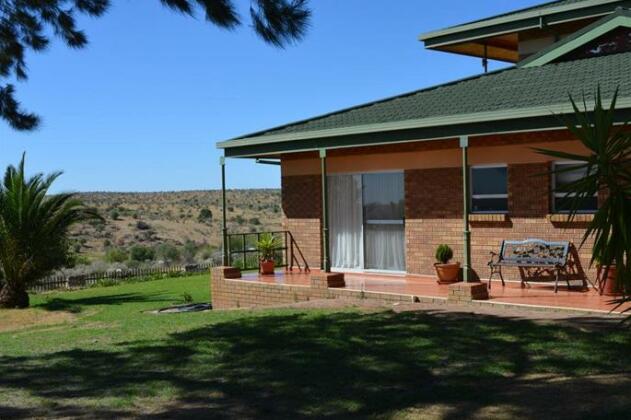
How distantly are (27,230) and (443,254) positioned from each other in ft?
39.1

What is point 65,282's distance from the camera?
2834 centimetres

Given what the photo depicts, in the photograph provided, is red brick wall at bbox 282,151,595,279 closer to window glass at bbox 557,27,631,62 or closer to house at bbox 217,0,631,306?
house at bbox 217,0,631,306

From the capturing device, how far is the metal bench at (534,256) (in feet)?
43.4

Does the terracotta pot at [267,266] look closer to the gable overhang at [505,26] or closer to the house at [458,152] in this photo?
the house at [458,152]

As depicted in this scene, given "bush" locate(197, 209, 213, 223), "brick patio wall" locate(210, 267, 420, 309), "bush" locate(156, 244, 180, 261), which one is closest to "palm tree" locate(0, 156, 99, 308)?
"brick patio wall" locate(210, 267, 420, 309)

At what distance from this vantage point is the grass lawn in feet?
22.4

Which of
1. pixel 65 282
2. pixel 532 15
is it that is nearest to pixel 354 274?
pixel 532 15

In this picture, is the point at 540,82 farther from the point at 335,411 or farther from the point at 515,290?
the point at 335,411

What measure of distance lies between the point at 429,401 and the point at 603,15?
12631mm

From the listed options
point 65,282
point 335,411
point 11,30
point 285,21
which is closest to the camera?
point 335,411

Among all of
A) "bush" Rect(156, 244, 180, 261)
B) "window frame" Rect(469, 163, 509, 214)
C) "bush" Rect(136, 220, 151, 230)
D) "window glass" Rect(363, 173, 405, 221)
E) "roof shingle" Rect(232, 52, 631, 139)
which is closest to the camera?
"roof shingle" Rect(232, 52, 631, 139)

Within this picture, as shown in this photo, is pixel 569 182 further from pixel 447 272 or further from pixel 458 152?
pixel 447 272

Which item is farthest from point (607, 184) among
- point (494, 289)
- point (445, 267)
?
point (445, 267)

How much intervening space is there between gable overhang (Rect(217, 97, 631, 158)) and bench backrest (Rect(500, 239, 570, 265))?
86.2 inches
